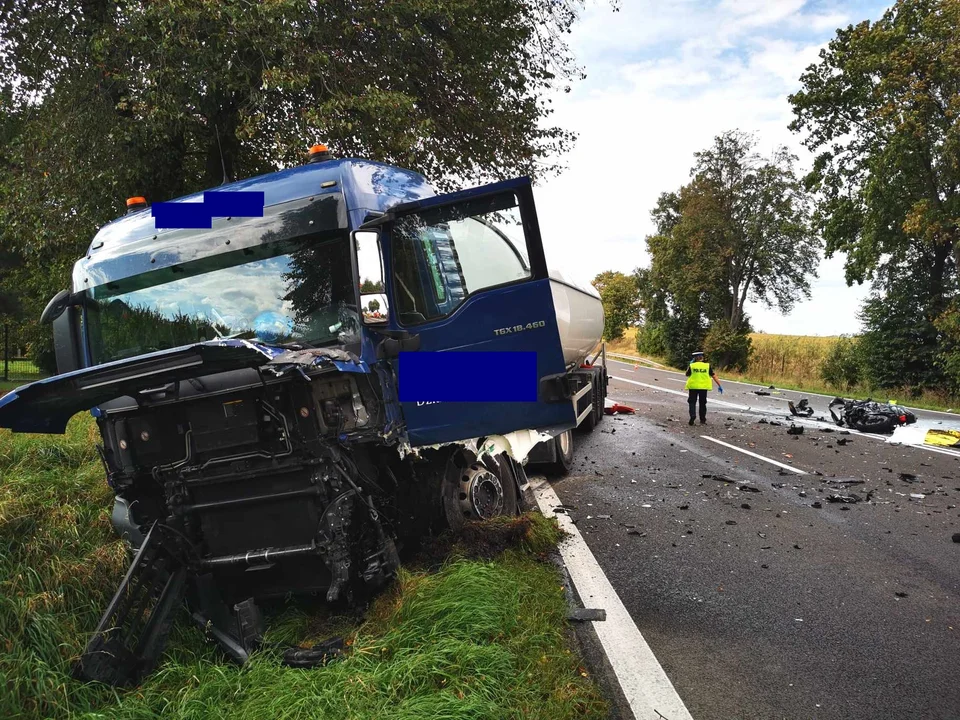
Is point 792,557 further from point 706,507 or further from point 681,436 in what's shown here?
point 681,436

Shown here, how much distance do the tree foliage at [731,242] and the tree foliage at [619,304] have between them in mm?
19136

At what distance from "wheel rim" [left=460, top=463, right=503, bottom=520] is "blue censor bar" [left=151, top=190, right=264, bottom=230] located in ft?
7.62

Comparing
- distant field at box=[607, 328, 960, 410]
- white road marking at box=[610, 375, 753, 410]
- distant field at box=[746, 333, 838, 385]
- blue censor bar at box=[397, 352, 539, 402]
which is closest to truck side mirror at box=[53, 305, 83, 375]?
blue censor bar at box=[397, 352, 539, 402]

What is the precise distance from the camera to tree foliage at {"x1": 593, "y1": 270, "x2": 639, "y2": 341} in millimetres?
64375

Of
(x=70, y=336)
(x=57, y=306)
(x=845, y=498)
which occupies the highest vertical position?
(x=57, y=306)

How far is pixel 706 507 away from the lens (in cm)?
679

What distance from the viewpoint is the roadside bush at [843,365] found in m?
23.5

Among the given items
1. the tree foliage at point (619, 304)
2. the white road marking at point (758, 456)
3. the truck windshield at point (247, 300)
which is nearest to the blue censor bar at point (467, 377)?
the truck windshield at point (247, 300)

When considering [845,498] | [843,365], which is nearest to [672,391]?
[843,365]

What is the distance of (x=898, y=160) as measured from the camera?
2052 centimetres

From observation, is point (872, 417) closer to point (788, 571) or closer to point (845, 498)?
point (845, 498)

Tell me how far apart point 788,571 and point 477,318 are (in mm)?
2915

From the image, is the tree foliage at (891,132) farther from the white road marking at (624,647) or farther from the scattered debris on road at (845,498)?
the white road marking at (624,647)

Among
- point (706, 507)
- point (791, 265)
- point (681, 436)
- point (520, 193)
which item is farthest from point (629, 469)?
point (791, 265)
